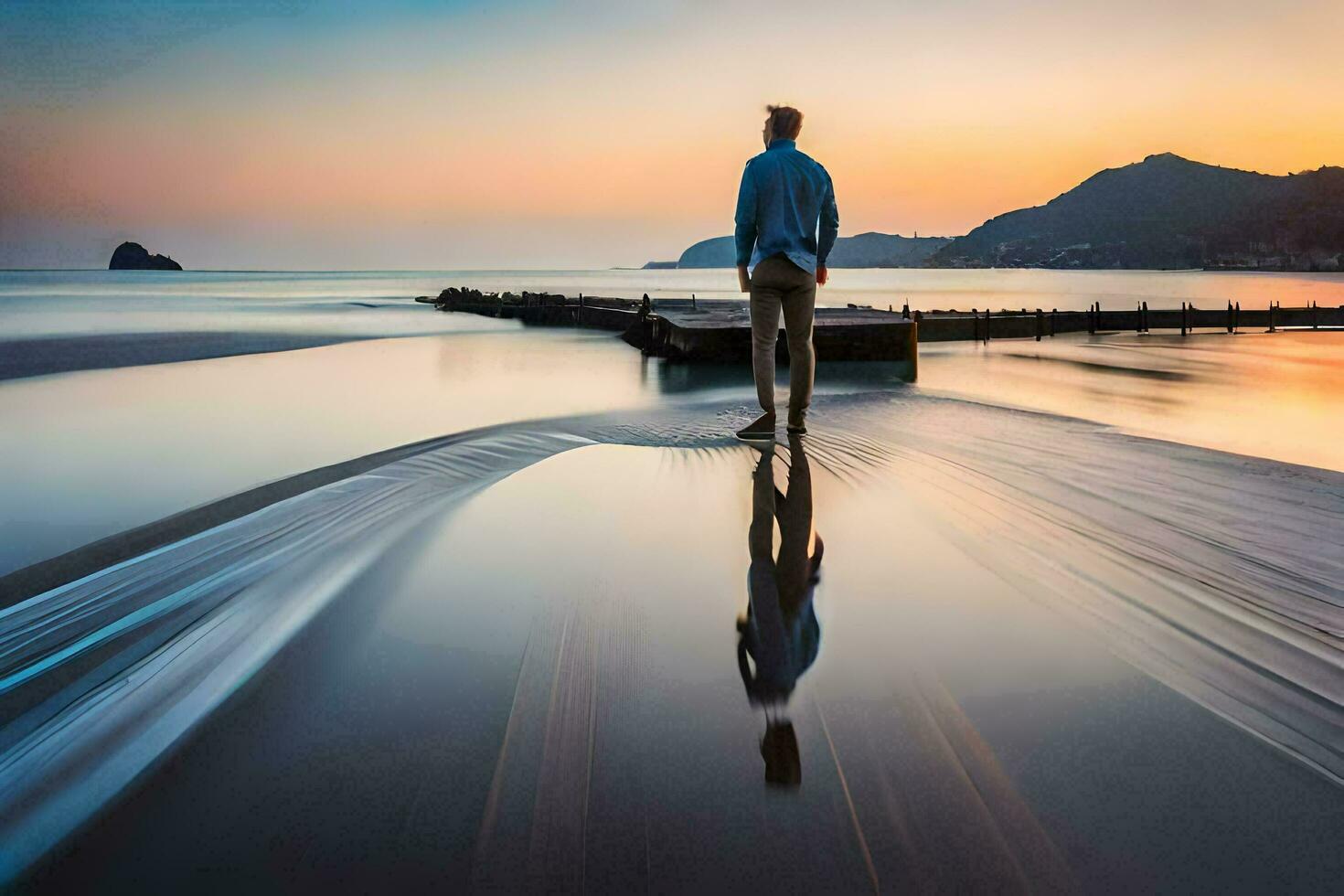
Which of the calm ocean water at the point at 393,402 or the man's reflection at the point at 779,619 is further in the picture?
the calm ocean water at the point at 393,402

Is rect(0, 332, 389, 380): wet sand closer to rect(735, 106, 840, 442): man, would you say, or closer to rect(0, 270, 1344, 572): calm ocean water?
rect(0, 270, 1344, 572): calm ocean water

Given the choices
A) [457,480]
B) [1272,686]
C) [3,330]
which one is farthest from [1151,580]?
[3,330]

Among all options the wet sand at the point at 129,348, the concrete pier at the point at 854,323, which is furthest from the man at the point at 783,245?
the wet sand at the point at 129,348

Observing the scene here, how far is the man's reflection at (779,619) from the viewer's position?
1713mm

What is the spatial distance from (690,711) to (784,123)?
4831 millimetres

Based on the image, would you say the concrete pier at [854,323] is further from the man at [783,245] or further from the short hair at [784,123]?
the short hair at [784,123]

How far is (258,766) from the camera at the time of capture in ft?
5.37

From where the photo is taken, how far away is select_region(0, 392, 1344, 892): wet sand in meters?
1.35

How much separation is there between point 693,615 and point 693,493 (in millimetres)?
1635

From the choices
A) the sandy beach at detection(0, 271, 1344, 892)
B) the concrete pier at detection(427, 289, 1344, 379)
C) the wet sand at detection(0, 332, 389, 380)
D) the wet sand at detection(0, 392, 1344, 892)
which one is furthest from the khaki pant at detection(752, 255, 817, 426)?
the wet sand at detection(0, 332, 389, 380)

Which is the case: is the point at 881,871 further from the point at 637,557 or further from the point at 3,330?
the point at 3,330

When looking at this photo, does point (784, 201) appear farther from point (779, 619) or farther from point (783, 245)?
point (779, 619)

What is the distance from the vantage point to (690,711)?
1835 mm

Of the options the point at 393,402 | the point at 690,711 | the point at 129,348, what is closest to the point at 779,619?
the point at 690,711
